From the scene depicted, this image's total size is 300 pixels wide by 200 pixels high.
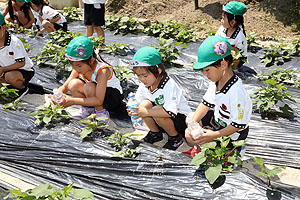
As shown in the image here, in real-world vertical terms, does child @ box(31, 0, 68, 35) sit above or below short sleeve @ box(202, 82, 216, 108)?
below

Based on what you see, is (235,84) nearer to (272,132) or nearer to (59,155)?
(272,132)

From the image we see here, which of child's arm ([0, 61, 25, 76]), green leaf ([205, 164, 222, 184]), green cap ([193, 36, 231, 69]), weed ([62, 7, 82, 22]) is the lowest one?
weed ([62, 7, 82, 22])

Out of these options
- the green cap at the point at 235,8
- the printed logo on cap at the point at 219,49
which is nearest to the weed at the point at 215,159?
the printed logo on cap at the point at 219,49

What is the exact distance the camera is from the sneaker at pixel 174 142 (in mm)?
2975

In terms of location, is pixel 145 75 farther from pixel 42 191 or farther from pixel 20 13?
pixel 20 13

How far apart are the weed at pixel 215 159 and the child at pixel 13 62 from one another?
2448 millimetres

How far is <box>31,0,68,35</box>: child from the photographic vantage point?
220 inches

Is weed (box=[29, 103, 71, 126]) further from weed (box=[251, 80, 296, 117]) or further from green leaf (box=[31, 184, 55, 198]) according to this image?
weed (box=[251, 80, 296, 117])

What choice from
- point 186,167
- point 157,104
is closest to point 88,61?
point 157,104

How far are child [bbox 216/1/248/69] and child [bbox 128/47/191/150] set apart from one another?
1.53 meters

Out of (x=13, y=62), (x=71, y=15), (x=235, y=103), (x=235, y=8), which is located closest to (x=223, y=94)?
(x=235, y=103)

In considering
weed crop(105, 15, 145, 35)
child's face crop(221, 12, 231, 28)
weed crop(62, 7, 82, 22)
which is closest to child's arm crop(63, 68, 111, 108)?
child's face crop(221, 12, 231, 28)

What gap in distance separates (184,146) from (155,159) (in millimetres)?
774

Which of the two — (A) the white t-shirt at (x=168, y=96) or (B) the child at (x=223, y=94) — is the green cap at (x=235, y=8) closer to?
(A) the white t-shirt at (x=168, y=96)
